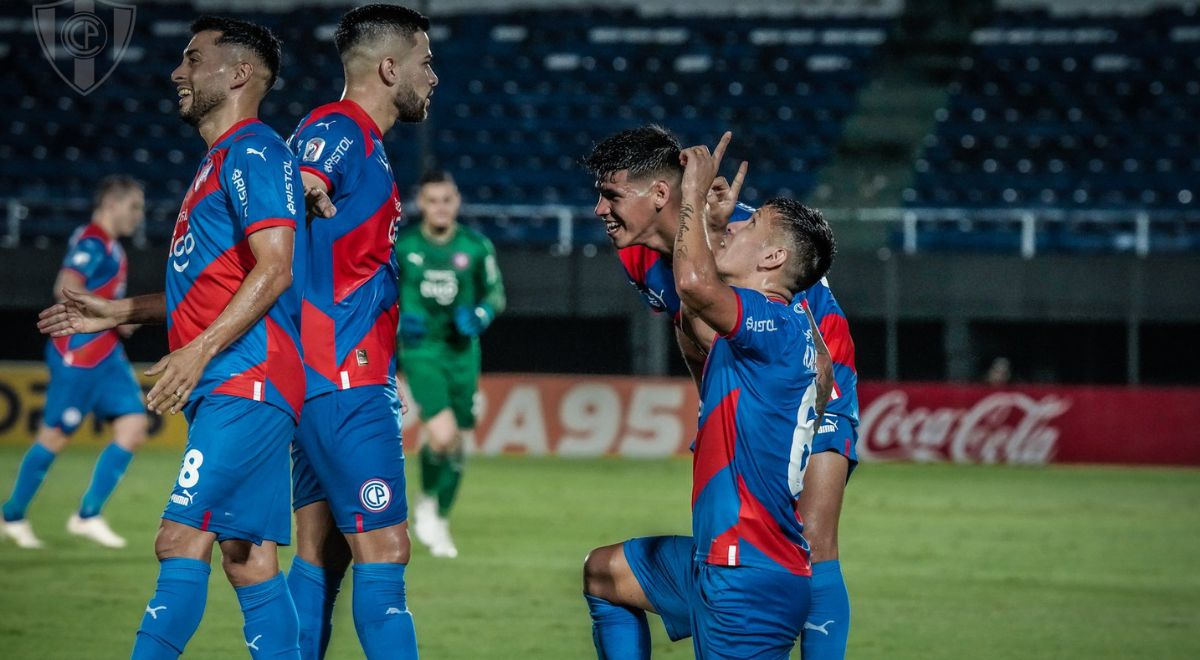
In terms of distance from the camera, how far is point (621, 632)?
4.51m

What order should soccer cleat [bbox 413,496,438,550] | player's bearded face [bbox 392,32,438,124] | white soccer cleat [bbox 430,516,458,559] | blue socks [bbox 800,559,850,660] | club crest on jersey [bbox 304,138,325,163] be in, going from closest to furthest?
club crest on jersey [bbox 304,138,325,163] < blue socks [bbox 800,559,850,660] < player's bearded face [bbox 392,32,438,124] < white soccer cleat [bbox 430,516,458,559] < soccer cleat [bbox 413,496,438,550]

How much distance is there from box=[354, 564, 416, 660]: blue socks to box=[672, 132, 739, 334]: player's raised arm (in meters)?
1.41

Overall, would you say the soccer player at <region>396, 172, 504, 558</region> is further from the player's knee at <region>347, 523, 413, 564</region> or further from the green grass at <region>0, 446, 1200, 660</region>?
the player's knee at <region>347, 523, 413, 564</region>

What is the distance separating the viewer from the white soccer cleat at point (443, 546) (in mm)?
9336

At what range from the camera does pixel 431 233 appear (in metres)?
10.5

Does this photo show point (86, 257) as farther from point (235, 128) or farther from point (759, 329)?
point (759, 329)

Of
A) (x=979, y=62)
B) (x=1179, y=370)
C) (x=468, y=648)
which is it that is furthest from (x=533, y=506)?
(x=979, y=62)

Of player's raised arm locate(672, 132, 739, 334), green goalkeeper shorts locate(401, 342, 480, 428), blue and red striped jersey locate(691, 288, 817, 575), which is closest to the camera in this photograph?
player's raised arm locate(672, 132, 739, 334)

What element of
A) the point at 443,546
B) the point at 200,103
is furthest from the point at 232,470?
the point at 443,546

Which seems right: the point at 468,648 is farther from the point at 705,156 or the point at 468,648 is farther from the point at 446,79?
the point at 446,79

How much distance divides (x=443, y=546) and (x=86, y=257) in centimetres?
287

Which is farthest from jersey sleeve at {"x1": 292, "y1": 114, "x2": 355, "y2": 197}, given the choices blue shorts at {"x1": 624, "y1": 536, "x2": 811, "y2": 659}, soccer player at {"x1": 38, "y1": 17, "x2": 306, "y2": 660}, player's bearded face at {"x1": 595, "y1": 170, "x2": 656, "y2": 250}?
blue shorts at {"x1": 624, "y1": 536, "x2": 811, "y2": 659}

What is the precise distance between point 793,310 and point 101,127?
2128 centimetres

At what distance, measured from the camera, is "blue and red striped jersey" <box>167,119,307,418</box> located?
4.39 meters
